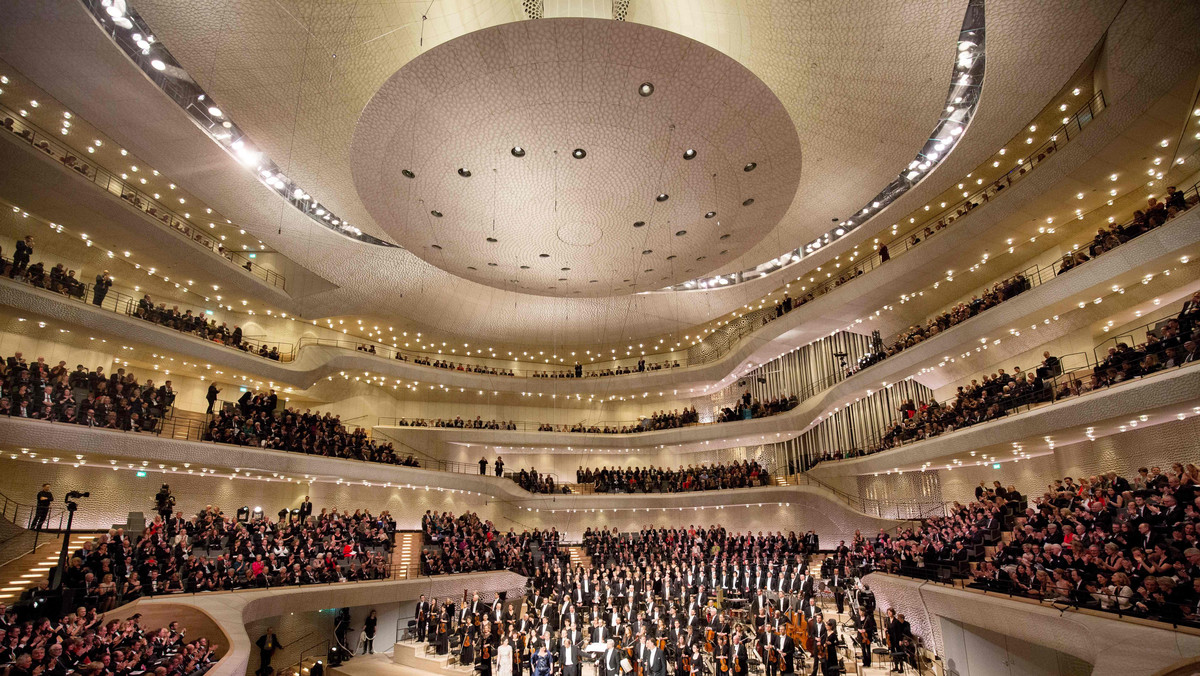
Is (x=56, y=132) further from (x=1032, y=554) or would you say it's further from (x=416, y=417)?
(x=1032, y=554)

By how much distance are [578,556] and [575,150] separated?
18.9 metres

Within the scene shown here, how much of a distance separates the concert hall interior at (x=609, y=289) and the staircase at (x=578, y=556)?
143 millimetres

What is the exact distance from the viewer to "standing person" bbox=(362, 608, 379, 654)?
681 inches

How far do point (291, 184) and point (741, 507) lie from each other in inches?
865

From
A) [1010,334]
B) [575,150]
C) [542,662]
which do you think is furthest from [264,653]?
[1010,334]

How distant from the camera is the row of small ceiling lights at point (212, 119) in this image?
37.4 ft

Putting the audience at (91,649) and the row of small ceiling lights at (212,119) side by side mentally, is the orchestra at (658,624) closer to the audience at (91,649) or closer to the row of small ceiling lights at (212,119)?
the audience at (91,649)

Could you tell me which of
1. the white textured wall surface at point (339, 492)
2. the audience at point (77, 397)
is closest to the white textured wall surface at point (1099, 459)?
the white textured wall surface at point (339, 492)

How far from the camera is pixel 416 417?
30.6 metres

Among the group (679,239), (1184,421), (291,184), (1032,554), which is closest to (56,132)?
(291,184)

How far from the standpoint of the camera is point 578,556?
2559 cm

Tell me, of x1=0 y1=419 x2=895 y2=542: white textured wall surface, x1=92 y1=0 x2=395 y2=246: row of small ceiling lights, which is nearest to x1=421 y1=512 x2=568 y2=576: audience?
x1=0 y1=419 x2=895 y2=542: white textured wall surface

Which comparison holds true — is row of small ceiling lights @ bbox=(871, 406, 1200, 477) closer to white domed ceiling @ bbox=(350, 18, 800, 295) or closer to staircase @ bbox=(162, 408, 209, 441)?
white domed ceiling @ bbox=(350, 18, 800, 295)

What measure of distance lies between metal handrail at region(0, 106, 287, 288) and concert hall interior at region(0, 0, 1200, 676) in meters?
0.16
